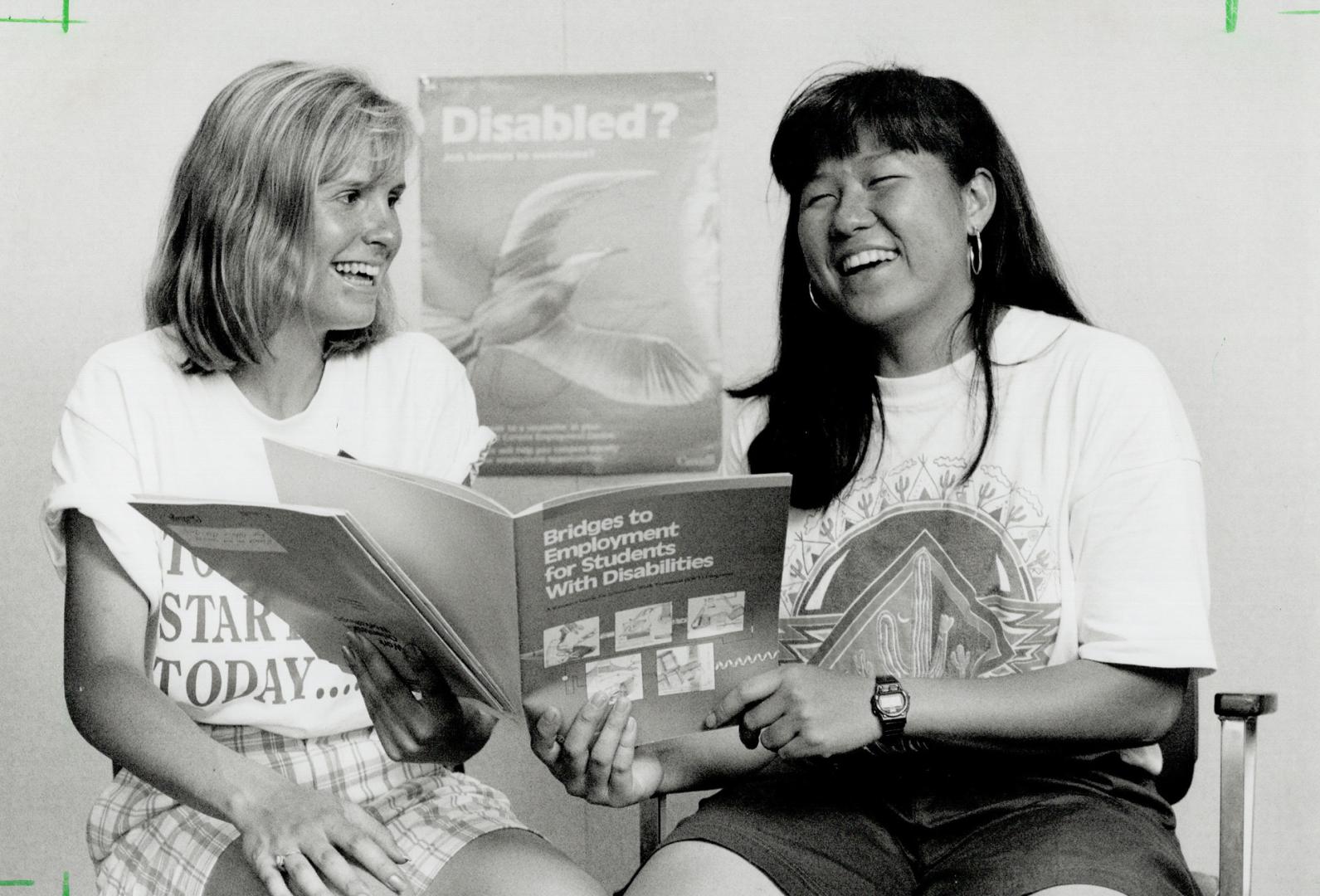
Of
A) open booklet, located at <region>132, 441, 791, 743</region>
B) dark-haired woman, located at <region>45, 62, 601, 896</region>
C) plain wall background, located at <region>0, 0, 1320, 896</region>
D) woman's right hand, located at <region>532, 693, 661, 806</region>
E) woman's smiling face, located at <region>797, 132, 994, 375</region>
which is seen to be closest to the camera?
open booklet, located at <region>132, 441, 791, 743</region>

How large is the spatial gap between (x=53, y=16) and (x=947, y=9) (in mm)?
1444

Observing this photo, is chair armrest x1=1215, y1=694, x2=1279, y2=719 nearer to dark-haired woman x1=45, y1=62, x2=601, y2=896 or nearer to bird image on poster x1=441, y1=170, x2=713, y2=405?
dark-haired woman x1=45, y1=62, x2=601, y2=896

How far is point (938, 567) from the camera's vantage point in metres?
1.42

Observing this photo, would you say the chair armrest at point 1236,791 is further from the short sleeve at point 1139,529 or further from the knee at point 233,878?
the knee at point 233,878

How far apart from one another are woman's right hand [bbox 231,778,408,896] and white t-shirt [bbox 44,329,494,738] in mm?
270

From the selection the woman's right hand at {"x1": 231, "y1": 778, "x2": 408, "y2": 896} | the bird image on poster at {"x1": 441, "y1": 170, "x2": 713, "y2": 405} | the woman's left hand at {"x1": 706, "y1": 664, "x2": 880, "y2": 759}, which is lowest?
the woman's right hand at {"x1": 231, "y1": 778, "x2": 408, "y2": 896}

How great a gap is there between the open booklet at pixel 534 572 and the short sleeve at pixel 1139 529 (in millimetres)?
341

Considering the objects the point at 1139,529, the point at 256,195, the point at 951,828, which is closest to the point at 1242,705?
the point at 1139,529

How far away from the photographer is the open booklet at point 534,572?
3.45 ft

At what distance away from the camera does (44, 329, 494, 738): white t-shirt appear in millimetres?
1373

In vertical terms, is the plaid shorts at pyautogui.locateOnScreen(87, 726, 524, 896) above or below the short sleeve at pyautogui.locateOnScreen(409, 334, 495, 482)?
below

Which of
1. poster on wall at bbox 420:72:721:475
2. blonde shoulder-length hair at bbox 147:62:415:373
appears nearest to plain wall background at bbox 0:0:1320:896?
poster on wall at bbox 420:72:721:475

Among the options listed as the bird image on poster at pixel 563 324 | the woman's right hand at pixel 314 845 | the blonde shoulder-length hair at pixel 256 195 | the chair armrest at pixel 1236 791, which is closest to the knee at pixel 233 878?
the woman's right hand at pixel 314 845

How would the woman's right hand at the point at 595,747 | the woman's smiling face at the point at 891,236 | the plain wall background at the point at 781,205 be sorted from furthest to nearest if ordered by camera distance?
the plain wall background at the point at 781,205 < the woman's smiling face at the point at 891,236 < the woman's right hand at the point at 595,747
